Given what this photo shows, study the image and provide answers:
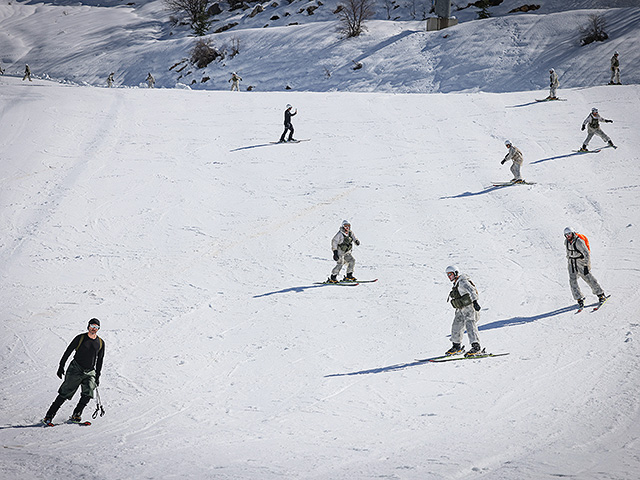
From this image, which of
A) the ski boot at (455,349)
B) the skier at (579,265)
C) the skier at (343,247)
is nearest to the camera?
the ski boot at (455,349)

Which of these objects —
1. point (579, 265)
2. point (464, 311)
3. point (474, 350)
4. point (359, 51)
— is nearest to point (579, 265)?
point (579, 265)

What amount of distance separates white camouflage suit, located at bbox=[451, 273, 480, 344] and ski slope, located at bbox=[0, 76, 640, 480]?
48 cm

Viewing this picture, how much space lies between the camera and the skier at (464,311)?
351 inches

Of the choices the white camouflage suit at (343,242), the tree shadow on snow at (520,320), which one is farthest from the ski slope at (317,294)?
the white camouflage suit at (343,242)

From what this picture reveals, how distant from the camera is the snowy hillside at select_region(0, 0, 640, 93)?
38312 millimetres

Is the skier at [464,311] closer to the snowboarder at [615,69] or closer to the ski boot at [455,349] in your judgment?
the ski boot at [455,349]

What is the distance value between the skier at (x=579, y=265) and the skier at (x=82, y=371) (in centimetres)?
783

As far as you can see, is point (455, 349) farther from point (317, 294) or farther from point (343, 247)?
point (343, 247)

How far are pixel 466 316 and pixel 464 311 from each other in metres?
0.08

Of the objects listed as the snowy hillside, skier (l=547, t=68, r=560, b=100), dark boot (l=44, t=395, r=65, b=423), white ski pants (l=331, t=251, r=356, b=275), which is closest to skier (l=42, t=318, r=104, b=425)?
dark boot (l=44, t=395, r=65, b=423)

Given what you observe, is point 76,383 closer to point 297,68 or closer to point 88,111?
point 88,111

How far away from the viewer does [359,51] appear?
150 ft

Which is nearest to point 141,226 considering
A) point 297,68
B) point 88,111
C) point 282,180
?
point 282,180

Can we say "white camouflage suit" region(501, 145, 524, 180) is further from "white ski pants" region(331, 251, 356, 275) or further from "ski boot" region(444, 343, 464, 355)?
"ski boot" region(444, 343, 464, 355)
